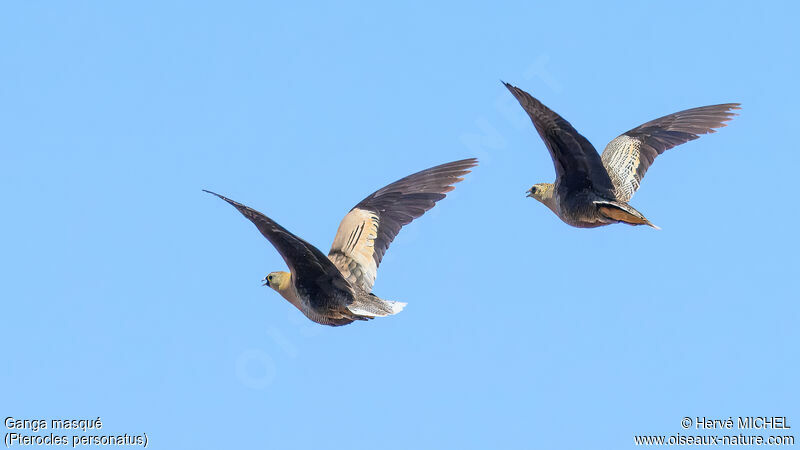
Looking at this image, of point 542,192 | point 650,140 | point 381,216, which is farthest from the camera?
point 650,140

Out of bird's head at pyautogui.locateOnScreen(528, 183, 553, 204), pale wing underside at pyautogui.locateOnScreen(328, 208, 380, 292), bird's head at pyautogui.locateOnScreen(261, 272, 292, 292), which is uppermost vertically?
bird's head at pyautogui.locateOnScreen(528, 183, 553, 204)

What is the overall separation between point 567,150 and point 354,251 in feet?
12.7

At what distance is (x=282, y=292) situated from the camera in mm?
17844

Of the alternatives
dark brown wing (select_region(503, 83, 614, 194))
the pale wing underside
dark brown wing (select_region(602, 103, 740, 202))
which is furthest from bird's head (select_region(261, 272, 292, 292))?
dark brown wing (select_region(602, 103, 740, 202))

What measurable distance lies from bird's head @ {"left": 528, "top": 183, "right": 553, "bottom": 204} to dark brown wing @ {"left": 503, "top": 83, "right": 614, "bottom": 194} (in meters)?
1.07

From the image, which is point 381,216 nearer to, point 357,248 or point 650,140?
point 357,248

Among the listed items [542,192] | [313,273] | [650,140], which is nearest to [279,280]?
[313,273]

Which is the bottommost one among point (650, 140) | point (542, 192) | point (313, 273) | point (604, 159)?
point (313, 273)

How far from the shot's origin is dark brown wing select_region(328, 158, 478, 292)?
18.8 metres

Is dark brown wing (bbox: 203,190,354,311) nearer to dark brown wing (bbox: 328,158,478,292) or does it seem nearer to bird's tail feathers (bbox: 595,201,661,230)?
dark brown wing (bbox: 328,158,478,292)

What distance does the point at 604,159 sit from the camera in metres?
20.5

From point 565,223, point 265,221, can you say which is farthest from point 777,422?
point 265,221

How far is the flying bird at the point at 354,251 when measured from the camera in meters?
16.4

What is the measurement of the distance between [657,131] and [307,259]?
26.4 ft
